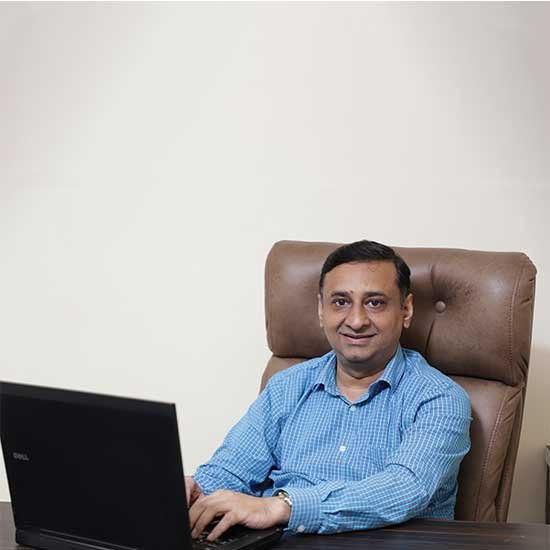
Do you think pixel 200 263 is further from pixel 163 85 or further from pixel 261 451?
pixel 261 451

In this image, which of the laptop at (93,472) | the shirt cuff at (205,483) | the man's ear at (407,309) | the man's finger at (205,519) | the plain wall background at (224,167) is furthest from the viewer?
the plain wall background at (224,167)

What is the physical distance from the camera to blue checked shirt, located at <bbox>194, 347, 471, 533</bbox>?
1863 millimetres

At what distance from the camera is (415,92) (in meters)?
2.81

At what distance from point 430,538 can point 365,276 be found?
69cm

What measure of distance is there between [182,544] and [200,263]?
1637 millimetres

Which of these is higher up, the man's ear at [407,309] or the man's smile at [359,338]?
the man's ear at [407,309]

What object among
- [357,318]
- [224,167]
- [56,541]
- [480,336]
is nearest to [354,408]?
[357,318]

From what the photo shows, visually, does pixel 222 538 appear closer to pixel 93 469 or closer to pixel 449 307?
pixel 93 469

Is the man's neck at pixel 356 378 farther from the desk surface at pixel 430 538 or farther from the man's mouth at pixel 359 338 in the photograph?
the desk surface at pixel 430 538

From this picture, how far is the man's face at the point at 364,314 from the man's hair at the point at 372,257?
0.01 meters

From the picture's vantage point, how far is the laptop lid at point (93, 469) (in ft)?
4.58

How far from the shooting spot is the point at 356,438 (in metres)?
2.12

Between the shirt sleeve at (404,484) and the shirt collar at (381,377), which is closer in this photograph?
the shirt sleeve at (404,484)

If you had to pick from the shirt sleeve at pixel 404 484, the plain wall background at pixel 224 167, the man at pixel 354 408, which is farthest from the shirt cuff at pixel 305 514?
the plain wall background at pixel 224 167
